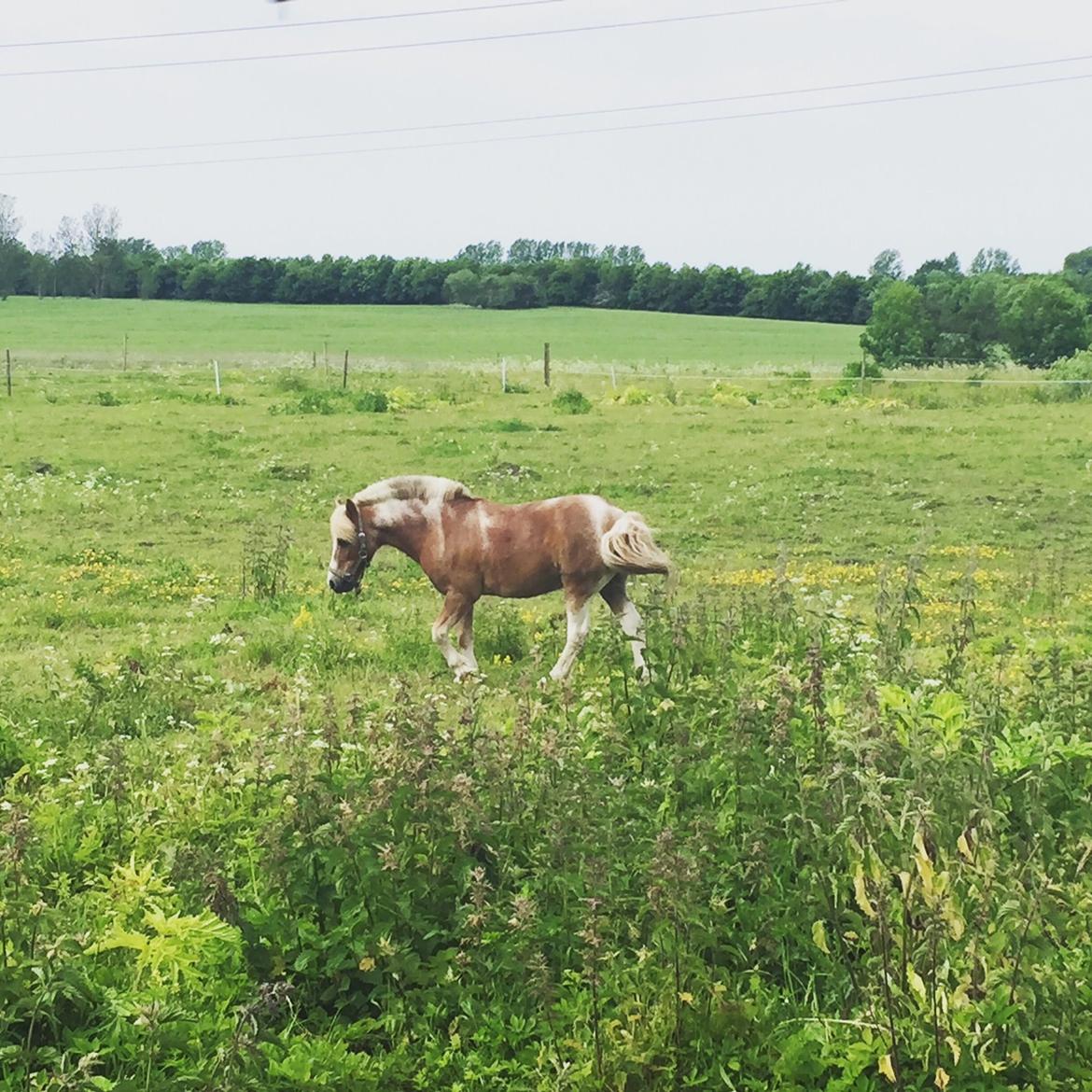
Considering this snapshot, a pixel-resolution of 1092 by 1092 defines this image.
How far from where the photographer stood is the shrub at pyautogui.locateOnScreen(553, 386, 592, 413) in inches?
1148

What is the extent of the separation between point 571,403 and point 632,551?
67.8 ft

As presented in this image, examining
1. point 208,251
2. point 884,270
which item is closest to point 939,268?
point 884,270

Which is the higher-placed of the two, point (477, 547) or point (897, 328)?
point (897, 328)

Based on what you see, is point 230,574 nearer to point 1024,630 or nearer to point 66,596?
point 66,596

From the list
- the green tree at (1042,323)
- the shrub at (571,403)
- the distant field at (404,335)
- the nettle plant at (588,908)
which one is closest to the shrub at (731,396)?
the shrub at (571,403)

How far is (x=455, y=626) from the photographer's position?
9812mm

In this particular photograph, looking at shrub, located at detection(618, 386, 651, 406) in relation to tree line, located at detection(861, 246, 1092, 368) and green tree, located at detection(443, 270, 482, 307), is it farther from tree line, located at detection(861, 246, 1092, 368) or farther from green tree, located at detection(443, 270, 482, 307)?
green tree, located at detection(443, 270, 482, 307)

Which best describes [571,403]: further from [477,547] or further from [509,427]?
[477,547]

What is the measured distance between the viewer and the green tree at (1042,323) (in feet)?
211

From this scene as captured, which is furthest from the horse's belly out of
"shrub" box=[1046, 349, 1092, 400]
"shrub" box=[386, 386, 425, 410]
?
"shrub" box=[1046, 349, 1092, 400]

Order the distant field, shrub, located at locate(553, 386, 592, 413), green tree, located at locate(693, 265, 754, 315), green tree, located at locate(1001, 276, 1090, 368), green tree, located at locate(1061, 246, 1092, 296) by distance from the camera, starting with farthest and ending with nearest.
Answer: green tree, located at locate(693, 265, 754, 315) < green tree, located at locate(1061, 246, 1092, 296) < green tree, located at locate(1001, 276, 1090, 368) < the distant field < shrub, located at locate(553, 386, 592, 413)

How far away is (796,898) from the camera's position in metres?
5.10

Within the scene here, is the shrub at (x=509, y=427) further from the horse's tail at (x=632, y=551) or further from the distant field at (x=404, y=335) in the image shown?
the distant field at (x=404, y=335)

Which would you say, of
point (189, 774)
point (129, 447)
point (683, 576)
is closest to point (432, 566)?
point (189, 774)
